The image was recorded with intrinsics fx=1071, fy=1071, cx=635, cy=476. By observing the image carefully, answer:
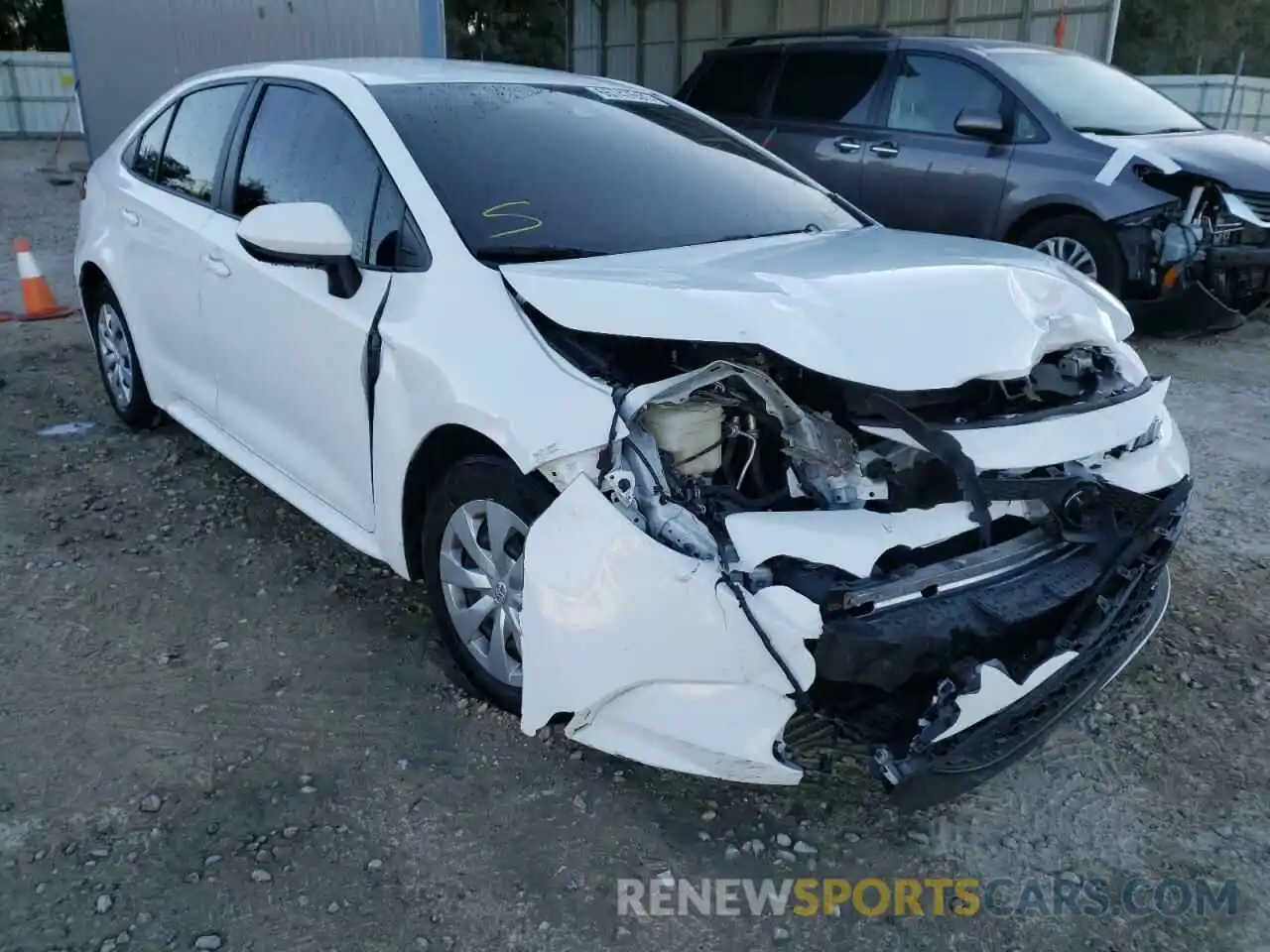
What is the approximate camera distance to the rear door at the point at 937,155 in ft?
22.1

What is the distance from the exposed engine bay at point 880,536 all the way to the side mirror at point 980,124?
4341 millimetres

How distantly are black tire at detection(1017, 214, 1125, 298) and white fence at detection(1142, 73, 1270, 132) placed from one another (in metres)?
10.8

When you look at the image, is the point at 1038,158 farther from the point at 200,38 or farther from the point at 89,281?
the point at 200,38

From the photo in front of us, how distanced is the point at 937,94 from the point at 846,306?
5.31m

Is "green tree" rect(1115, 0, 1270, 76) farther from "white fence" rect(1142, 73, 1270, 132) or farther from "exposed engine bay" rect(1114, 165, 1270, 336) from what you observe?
"exposed engine bay" rect(1114, 165, 1270, 336)

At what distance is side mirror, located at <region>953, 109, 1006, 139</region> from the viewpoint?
6605 millimetres

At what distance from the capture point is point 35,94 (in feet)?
72.0

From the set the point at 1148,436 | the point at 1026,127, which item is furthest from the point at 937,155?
the point at 1148,436

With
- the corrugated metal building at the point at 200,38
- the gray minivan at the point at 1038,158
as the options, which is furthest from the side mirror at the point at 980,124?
the corrugated metal building at the point at 200,38

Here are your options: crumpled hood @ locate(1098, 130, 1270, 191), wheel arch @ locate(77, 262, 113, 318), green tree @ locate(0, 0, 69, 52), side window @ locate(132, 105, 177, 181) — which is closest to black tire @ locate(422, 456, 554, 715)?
side window @ locate(132, 105, 177, 181)

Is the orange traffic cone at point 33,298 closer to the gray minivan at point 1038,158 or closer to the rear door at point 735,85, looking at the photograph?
the rear door at point 735,85

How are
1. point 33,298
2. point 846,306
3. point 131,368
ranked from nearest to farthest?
point 846,306 → point 131,368 → point 33,298

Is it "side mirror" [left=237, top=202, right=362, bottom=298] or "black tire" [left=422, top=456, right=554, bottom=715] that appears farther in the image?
"side mirror" [left=237, top=202, right=362, bottom=298]

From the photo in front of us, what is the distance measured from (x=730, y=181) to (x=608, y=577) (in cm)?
178
